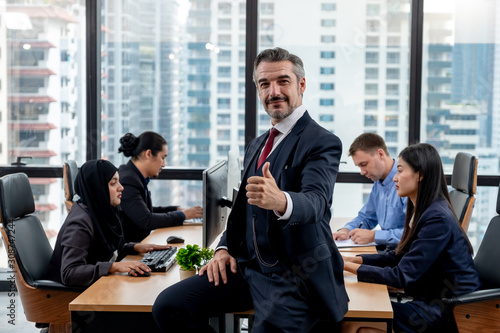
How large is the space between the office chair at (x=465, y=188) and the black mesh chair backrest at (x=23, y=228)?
2.22m

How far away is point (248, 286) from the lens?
1.97 meters

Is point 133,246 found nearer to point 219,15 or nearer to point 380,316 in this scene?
point 380,316

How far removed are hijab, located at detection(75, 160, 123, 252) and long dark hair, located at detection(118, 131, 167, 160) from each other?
0.89 meters

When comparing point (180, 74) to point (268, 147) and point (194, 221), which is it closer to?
point (194, 221)

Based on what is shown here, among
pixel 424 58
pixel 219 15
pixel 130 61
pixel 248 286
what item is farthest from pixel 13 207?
pixel 424 58

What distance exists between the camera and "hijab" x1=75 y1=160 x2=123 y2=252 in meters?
2.60

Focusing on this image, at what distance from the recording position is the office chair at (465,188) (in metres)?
3.19

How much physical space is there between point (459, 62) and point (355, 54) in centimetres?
78

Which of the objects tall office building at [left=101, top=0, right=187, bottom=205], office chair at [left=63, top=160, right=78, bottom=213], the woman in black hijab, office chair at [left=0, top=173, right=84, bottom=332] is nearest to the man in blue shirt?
the woman in black hijab

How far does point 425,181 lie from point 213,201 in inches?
35.9

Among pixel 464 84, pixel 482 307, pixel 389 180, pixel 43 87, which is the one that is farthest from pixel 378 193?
pixel 43 87

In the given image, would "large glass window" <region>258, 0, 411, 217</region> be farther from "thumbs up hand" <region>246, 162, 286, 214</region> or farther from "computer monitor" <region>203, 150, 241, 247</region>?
"thumbs up hand" <region>246, 162, 286, 214</region>

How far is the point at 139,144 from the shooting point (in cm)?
362

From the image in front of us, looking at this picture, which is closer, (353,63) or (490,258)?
(490,258)
